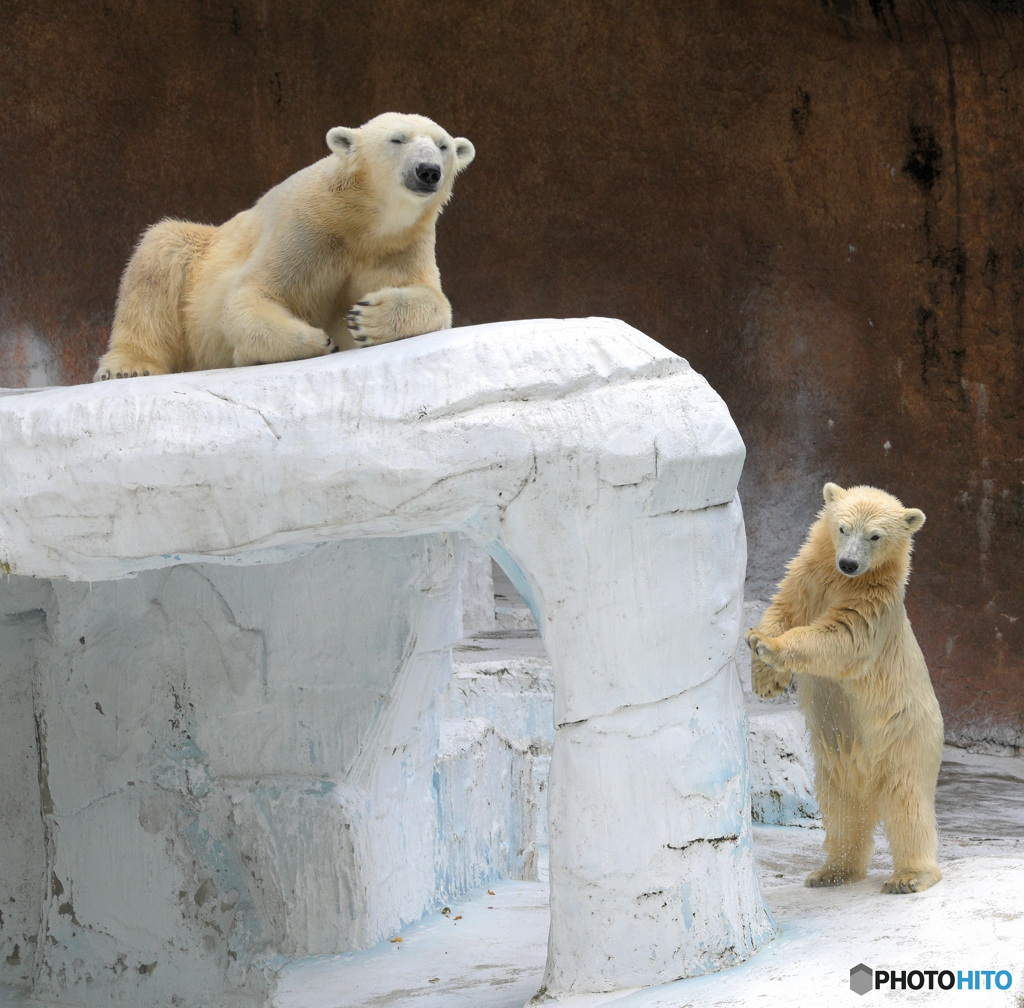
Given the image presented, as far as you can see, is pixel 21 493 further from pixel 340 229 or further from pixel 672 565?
pixel 672 565

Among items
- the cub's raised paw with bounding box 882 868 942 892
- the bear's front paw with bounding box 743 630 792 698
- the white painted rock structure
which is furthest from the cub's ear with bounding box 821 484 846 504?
the cub's raised paw with bounding box 882 868 942 892

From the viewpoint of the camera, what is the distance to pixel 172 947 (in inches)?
151

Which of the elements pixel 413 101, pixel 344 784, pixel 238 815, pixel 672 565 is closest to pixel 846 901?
pixel 672 565

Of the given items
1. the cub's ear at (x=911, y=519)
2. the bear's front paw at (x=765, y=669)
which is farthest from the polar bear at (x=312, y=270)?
the cub's ear at (x=911, y=519)

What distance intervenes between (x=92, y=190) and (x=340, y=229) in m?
5.59

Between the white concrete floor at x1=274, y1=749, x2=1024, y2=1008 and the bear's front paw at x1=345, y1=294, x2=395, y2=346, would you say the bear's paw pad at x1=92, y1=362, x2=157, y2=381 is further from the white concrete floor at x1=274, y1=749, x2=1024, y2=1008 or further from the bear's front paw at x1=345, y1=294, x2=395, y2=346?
the white concrete floor at x1=274, y1=749, x2=1024, y2=1008

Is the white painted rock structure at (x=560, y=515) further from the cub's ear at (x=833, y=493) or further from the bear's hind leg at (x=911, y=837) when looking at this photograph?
the cub's ear at (x=833, y=493)

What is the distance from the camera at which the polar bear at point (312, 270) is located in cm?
304

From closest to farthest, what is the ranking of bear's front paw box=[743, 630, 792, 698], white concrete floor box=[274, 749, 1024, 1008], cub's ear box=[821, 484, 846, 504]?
white concrete floor box=[274, 749, 1024, 1008]
bear's front paw box=[743, 630, 792, 698]
cub's ear box=[821, 484, 846, 504]

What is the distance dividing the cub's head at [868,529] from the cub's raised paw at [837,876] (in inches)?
31.4

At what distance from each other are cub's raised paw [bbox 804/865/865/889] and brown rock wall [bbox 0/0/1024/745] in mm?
4920

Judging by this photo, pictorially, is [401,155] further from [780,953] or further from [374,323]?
[780,953]

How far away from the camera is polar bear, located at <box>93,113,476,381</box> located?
3045mm

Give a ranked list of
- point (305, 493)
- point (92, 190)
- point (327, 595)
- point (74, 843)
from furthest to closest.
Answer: point (92, 190) → point (74, 843) → point (327, 595) → point (305, 493)
